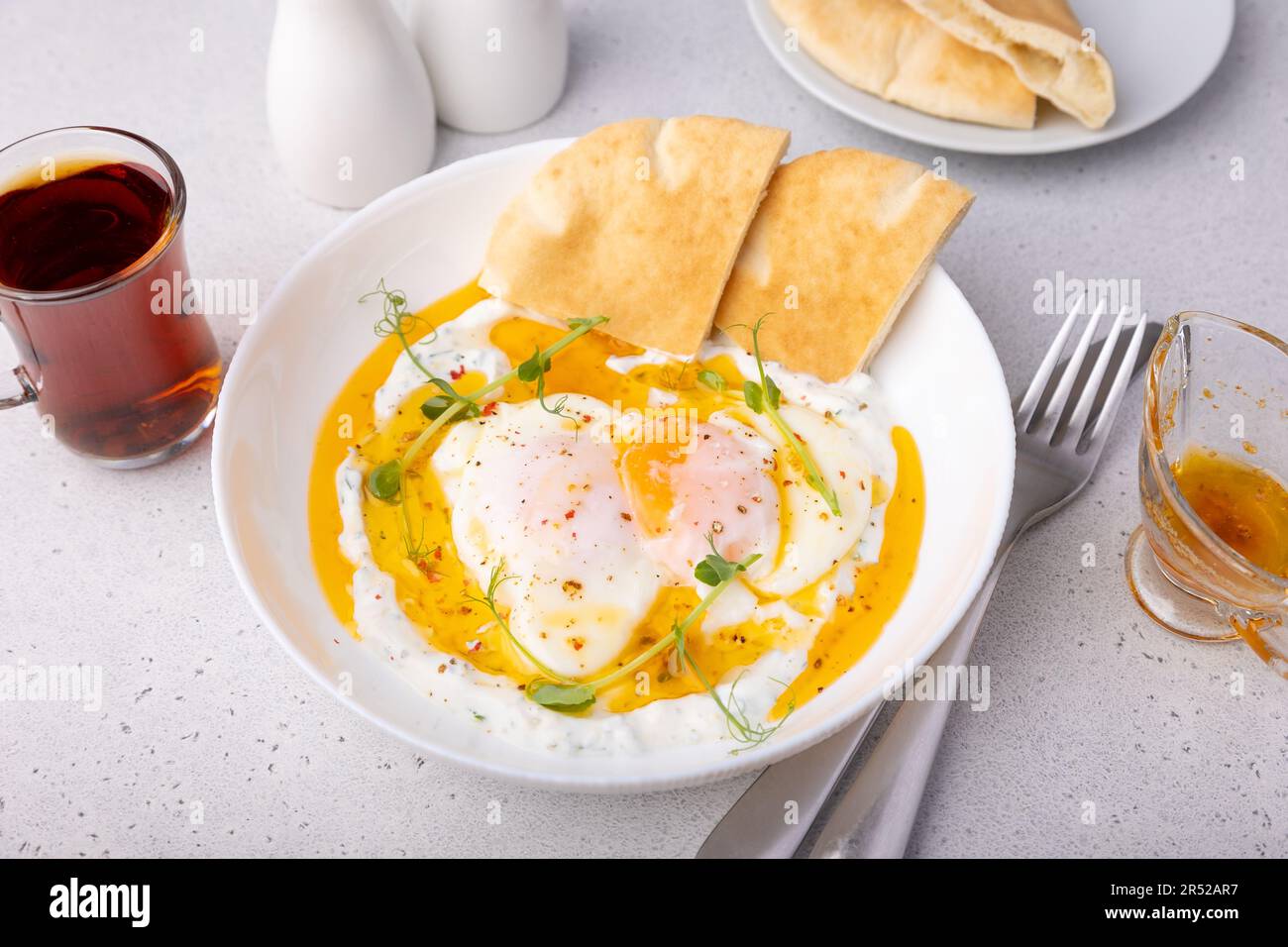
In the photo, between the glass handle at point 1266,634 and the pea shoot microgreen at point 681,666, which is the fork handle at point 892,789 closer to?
the pea shoot microgreen at point 681,666

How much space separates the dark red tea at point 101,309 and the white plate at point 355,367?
0.58 ft

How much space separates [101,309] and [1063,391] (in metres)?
1.83

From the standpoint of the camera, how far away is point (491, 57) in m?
2.72

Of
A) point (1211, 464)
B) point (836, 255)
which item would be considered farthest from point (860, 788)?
point (836, 255)

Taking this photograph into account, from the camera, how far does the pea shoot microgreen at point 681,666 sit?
1.85 metres

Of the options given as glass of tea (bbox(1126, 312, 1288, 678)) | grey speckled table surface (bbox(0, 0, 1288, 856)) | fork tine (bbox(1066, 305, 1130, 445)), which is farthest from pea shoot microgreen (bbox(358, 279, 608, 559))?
glass of tea (bbox(1126, 312, 1288, 678))

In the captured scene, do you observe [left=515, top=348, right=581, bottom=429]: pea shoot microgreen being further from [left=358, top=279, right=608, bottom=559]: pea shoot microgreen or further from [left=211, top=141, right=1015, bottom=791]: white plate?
[left=211, top=141, right=1015, bottom=791]: white plate

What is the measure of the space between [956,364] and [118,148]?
1642mm

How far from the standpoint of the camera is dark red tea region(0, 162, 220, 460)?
80.2 inches

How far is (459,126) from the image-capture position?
2871mm

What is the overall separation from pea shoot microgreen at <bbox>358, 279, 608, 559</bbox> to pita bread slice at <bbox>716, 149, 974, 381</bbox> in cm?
35

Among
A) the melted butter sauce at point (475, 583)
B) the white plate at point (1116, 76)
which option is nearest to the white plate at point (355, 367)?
the melted butter sauce at point (475, 583)

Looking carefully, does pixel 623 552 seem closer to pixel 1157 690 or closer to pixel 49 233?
pixel 1157 690

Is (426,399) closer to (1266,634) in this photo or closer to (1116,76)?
(1266,634)
